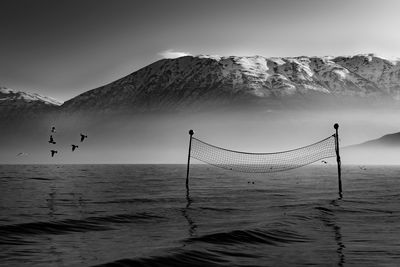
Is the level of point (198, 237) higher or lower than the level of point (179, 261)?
higher

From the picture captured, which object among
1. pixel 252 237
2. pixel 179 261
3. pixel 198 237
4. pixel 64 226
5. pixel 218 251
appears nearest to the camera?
pixel 179 261

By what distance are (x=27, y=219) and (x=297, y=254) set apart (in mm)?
16263

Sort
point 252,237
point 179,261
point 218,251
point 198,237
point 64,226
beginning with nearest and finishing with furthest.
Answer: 1. point 179,261
2. point 218,251
3. point 198,237
4. point 252,237
5. point 64,226

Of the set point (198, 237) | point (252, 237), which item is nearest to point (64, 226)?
point (198, 237)

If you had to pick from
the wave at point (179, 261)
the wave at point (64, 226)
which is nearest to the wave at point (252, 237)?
the wave at point (179, 261)

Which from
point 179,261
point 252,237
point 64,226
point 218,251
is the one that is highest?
point 252,237

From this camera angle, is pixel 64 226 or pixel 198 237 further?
pixel 64 226

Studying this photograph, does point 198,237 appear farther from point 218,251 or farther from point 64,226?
point 64,226

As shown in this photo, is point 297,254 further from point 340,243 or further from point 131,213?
point 131,213

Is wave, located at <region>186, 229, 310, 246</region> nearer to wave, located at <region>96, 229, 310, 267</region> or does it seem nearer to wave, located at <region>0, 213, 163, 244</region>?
wave, located at <region>96, 229, 310, 267</region>

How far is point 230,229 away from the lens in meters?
21.3

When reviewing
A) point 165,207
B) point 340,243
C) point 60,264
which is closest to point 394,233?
point 340,243

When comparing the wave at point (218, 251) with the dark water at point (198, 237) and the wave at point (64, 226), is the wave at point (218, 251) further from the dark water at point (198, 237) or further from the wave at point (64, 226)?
the wave at point (64, 226)

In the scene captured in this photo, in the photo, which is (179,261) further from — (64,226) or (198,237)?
(64,226)
